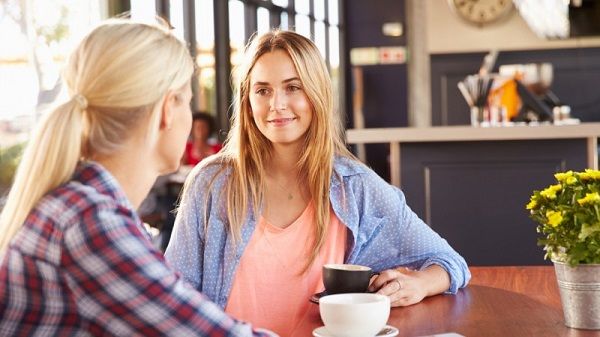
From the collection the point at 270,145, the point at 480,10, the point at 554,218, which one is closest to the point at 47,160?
the point at 554,218

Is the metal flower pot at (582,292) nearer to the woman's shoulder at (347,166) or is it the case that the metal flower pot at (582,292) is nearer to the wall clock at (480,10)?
the woman's shoulder at (347,166)

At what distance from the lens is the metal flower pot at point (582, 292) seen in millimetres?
1408

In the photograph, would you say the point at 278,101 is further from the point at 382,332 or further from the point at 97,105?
the point at 97,105

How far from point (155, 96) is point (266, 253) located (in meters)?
0.82

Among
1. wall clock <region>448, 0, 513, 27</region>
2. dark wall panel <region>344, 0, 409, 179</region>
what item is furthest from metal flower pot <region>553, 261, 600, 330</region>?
dark wall panel <region>344, 0, 409, 179</region>

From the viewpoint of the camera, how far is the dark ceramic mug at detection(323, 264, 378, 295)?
5.12 feet

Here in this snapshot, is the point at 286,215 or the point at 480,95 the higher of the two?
the point at 480,95

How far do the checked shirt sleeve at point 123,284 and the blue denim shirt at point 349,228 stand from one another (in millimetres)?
818

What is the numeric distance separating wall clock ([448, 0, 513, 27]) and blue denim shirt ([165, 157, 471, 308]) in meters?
6.38

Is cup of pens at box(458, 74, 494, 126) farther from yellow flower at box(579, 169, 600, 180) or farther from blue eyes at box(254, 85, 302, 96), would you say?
yellow flower at box(579, 169, 600, 180)

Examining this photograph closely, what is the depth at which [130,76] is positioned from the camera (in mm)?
1181

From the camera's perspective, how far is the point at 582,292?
1.42 m

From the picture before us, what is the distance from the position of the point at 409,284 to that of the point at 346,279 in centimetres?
19

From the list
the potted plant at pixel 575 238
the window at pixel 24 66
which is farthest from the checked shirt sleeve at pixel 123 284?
the window at pixel 24 66
